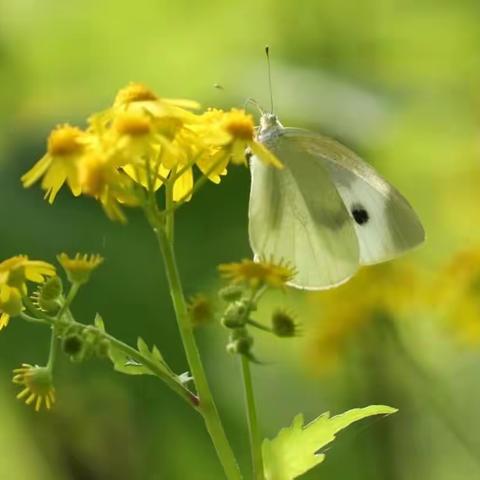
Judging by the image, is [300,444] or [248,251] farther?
[248,251]

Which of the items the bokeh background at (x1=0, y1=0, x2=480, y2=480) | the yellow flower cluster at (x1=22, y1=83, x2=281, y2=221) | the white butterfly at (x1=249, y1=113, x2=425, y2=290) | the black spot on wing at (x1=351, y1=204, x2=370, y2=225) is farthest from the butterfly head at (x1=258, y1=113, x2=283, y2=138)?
the bokeh background at (x1=0, y1=0, x2=480, y2=480)

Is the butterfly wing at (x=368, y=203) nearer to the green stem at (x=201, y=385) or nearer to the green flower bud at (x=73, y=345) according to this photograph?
the green stem at (x=201, y=385)

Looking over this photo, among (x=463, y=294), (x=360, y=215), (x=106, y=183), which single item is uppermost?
(x=106, y=183)

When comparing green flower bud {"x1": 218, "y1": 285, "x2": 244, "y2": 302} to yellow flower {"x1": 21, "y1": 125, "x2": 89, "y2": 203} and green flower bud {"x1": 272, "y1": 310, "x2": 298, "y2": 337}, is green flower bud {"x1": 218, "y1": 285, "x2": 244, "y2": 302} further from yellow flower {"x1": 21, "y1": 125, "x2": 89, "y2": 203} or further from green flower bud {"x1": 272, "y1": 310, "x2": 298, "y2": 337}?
yellow flower {"x1": 21, "y1": 125, "x2": 89, "y2": 203}

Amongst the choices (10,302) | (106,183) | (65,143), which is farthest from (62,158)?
(10,302)

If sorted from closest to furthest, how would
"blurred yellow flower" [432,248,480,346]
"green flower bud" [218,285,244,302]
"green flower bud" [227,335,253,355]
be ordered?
"green flower bud" [227,335,253,355]
"green flower bud" [218,285,244,302]
"blurred yellow flower" [432,248,480,346]

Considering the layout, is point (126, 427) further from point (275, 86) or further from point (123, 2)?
point (123, 2)

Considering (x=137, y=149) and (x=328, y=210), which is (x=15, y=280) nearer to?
(x=137, y=149)
